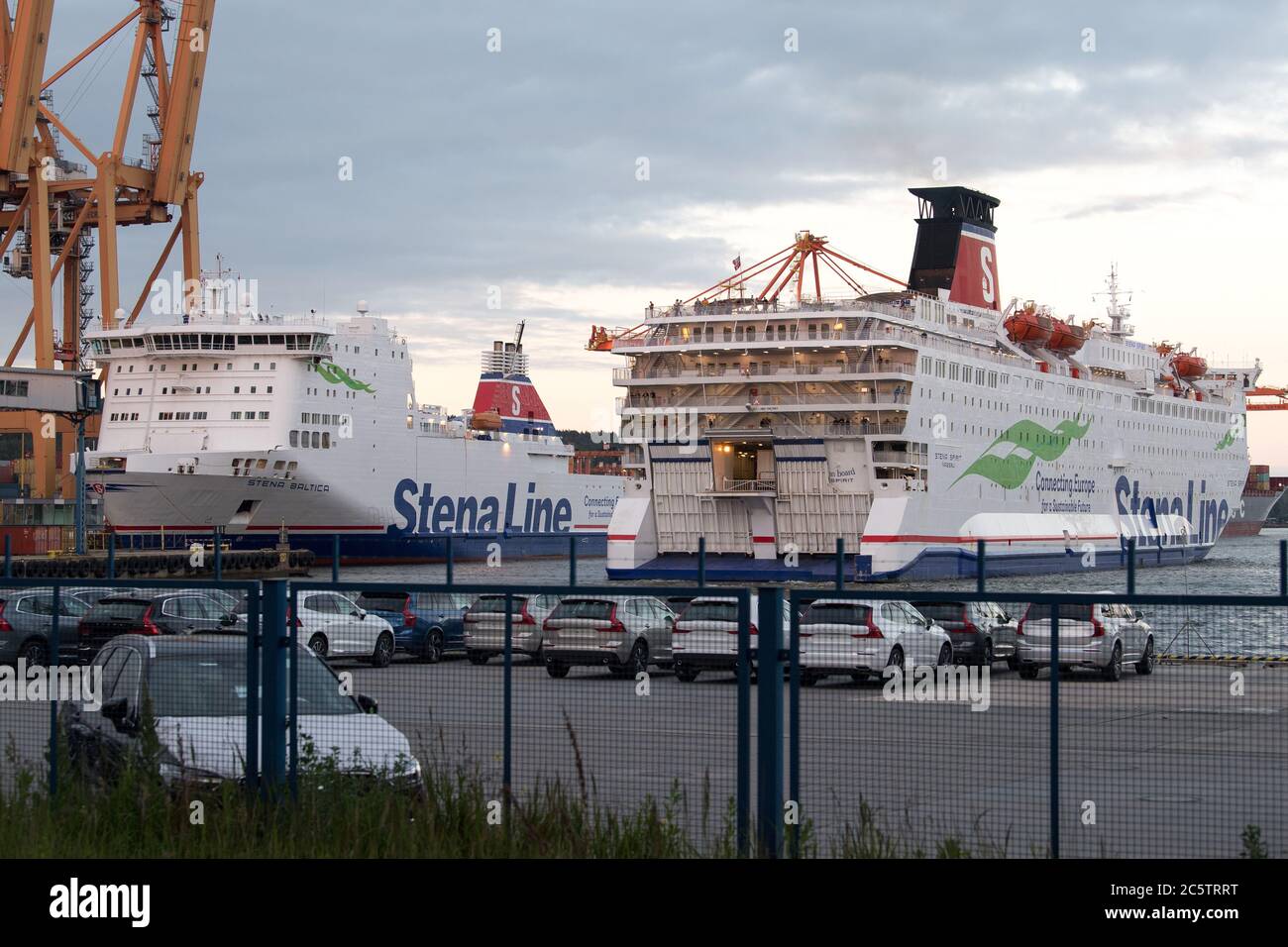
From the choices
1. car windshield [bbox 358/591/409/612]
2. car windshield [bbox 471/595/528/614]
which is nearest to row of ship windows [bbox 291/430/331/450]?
car windshield [bbox 358/591/409/612]

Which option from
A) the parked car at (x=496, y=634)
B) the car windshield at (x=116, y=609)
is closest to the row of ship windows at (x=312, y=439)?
the parked car at (x=496, y=634)

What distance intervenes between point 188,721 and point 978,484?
54.7m

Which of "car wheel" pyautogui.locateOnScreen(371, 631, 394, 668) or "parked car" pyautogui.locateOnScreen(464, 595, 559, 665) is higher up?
"parked car" pyautogui.locateOnScreen(464, 595, 559, 665)

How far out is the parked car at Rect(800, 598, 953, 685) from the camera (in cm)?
895

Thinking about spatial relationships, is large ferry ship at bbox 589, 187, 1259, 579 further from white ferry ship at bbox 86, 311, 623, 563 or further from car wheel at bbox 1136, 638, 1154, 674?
car wheel at bbox 1136, 638, 1154, 674

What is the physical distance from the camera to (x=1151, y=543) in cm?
7750

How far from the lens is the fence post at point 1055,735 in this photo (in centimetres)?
761

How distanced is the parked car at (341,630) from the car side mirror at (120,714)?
1513mm

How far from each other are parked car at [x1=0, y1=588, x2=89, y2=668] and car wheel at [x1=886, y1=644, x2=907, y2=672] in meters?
5.23

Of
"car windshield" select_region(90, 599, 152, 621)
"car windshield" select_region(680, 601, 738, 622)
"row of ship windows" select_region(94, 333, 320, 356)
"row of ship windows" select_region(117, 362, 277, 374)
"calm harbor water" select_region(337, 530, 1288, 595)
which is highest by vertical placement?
"row of ship windows" select_region(94, 333, 320, 356)

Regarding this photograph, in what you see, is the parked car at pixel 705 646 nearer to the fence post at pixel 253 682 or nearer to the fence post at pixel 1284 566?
the fence post at pixel 253 682

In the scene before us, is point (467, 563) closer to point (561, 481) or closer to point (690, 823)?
point (561, 481)

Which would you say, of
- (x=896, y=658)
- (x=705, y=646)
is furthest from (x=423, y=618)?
(x=896, y=658)

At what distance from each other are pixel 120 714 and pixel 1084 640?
5761 millimetres
